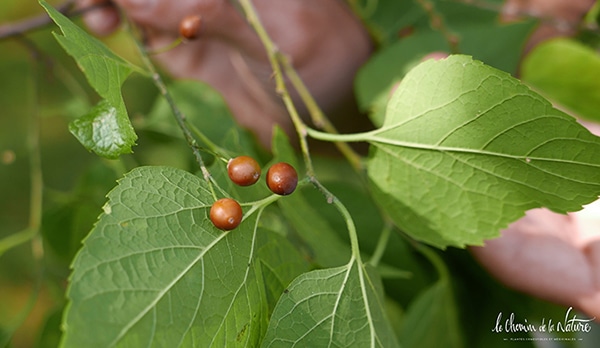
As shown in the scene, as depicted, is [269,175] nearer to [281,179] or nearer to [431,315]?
[281,179]

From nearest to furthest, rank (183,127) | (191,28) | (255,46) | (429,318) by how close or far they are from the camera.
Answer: (183,127), (191,28), (429,318), (255,46)

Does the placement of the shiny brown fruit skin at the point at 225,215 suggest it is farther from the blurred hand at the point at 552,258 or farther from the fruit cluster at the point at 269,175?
the blurred hand at the point at 552,258

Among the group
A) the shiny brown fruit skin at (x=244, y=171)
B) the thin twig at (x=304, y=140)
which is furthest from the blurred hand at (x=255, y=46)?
the shiny brown fruit skin at (x=244, y=171)

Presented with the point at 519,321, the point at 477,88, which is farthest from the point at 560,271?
the point at 477,88

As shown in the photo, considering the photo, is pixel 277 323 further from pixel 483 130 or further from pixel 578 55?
pixel 578 55

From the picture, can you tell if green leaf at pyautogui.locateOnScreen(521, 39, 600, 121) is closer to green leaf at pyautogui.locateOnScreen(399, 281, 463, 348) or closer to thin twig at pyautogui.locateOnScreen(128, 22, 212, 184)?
green leaf at pyautogui.locateOnScreen(399, 281, 463, 348)

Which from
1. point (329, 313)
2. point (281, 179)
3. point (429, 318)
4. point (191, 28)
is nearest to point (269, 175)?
point (281, 179)
